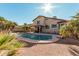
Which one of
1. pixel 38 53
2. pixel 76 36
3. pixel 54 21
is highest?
pixel 54 21

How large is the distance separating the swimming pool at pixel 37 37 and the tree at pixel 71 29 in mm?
310

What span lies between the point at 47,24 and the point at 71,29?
2.39 feet

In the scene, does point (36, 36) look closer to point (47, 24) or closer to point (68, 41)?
point (47, 24)

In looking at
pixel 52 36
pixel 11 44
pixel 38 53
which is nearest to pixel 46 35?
pixel 52 36

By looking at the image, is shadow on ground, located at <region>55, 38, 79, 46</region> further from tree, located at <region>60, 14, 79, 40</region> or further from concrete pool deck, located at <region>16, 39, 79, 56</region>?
tree, located at <region>60, 14, 79, 40</region>

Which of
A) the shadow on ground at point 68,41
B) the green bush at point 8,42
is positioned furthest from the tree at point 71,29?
the green bush at point 8,42

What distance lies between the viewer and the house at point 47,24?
670cm

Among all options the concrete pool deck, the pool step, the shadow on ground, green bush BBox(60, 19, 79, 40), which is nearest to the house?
green bush BBox(60, 19, 79, 40)

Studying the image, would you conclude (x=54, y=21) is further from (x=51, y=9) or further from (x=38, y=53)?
(x=38, y=53)

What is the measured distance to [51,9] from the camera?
21.9 ft

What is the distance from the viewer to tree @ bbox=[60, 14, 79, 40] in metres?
6.59

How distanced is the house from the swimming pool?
151 millimetres

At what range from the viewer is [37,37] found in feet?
22.4

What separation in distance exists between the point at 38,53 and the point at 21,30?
0.85 meters
